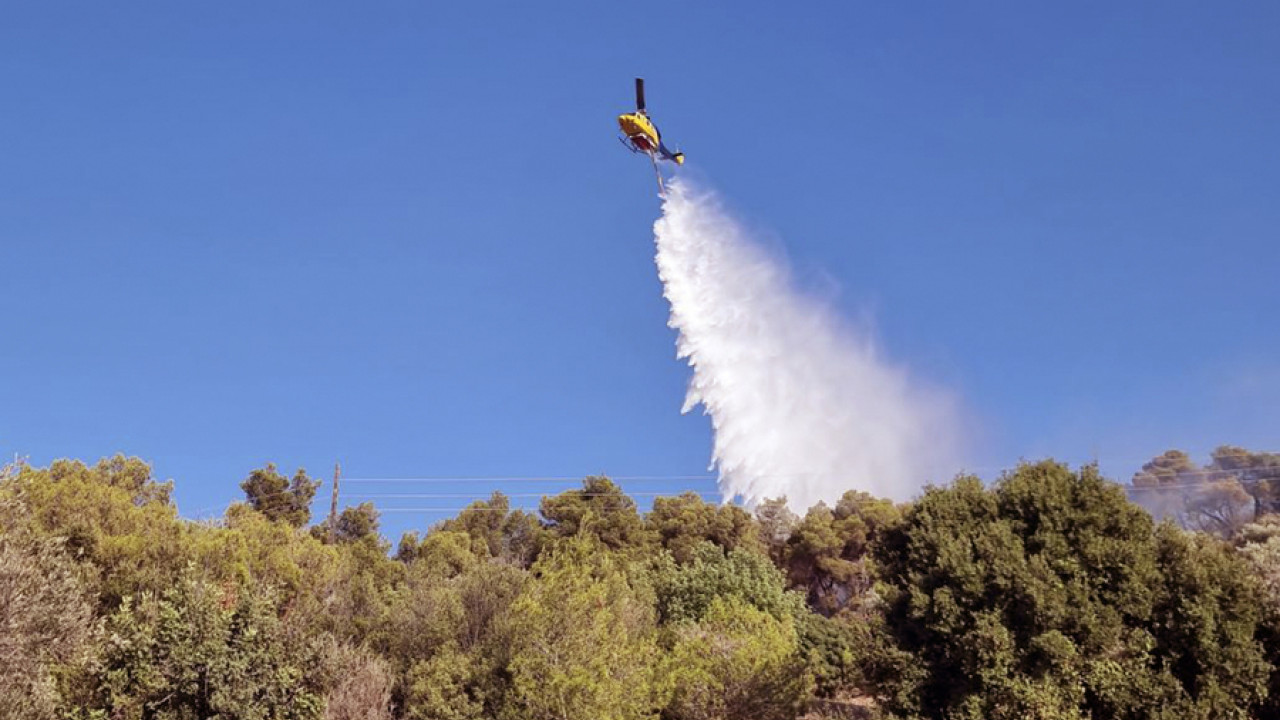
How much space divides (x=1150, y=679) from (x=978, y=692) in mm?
4683

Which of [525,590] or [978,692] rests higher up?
[525,590]

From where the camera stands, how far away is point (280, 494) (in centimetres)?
8225

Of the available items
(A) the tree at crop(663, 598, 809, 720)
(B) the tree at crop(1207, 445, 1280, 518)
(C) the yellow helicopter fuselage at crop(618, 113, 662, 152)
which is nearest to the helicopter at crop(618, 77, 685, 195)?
(C) the yellow helicopter fuselage at crop(618, 113, 662, 152)

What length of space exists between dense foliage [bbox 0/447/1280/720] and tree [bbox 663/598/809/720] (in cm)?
8

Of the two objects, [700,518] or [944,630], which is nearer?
[944,630]

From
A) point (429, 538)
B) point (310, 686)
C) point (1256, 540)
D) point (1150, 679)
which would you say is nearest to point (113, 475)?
point (429, 538)

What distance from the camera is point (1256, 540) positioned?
5959 cm

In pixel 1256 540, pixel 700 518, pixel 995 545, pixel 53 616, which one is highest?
pixel 700 518

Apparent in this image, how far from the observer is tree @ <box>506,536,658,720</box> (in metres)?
27.8

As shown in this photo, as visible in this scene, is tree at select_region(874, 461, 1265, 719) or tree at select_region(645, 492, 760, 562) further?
tree at select_region(645, 492, 760, 562)

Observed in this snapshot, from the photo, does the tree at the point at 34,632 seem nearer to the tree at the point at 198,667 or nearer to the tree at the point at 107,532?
the tree at the point at 198,667

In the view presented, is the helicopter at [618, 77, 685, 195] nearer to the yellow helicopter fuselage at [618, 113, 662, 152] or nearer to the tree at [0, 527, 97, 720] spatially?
the yellow helicopter fuselage at [618, 113, 662, 152]

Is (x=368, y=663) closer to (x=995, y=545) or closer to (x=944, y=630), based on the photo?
(x=944, y=630)

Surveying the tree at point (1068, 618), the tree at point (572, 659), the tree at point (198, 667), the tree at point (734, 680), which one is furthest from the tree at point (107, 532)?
the tree at point (1068, 618)
